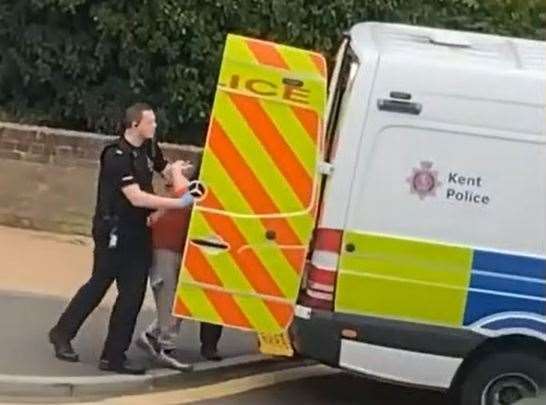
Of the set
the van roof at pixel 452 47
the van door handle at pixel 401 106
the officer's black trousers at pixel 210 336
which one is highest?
the van roof at pixel 452 47

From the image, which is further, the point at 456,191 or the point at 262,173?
the point at 262,173

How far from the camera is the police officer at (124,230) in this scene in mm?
8703

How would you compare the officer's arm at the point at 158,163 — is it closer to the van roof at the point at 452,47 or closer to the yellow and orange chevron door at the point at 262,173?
the yellow and orange chevron door at the point at 262,173

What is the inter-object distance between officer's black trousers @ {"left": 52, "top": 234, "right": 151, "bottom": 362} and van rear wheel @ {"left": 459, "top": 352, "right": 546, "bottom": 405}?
2037 mm

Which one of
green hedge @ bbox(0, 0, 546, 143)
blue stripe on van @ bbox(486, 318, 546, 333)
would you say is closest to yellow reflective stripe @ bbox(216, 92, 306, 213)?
blue stripe on van @ bbox(486, 318, 546, 333)

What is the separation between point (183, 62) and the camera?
45.8ft

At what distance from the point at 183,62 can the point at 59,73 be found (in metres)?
1.25

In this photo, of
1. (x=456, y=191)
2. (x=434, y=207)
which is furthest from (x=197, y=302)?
(x=456, y=191)

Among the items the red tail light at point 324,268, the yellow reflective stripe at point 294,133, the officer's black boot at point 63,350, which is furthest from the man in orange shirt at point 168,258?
the red tail light at point 324,268

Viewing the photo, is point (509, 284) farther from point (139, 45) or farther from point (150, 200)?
point (139, 45)

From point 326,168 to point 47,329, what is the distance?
9.23 ft

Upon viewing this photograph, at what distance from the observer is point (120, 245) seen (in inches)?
346

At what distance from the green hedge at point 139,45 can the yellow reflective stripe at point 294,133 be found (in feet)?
18.3

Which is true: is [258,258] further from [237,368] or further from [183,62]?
[183,62]
